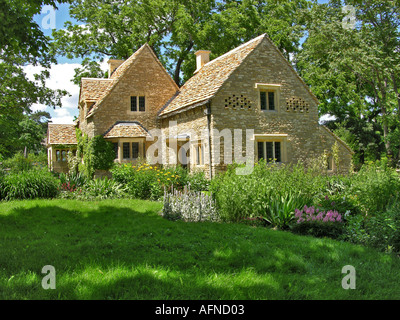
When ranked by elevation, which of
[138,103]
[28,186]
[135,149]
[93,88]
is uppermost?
[93,88]

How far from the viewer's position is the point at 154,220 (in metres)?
10.1

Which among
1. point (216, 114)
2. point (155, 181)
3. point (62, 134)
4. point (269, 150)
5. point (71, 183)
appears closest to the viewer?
point (155, 181)

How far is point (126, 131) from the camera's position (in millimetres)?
20203

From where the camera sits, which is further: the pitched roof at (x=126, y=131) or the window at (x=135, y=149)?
the window at (x=135, y=149)

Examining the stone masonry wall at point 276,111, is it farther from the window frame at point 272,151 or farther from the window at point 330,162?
the window at point 330,162

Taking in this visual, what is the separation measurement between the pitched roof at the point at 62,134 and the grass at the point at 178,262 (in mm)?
20631

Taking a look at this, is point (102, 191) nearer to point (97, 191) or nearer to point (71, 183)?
point (97, 191)

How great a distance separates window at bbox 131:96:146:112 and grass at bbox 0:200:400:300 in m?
12.4

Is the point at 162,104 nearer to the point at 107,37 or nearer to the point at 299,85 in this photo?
the point at 299,85

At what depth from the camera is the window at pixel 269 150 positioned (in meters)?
17.0

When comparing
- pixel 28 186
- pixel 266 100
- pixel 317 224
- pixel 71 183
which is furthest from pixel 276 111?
pixel 28 186

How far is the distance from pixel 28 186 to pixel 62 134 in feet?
56.7

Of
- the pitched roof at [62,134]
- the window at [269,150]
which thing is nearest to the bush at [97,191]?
the window at [269,150]

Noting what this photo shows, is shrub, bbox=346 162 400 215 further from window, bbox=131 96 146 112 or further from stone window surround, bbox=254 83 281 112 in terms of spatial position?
window, bbox=131 96 146 112
